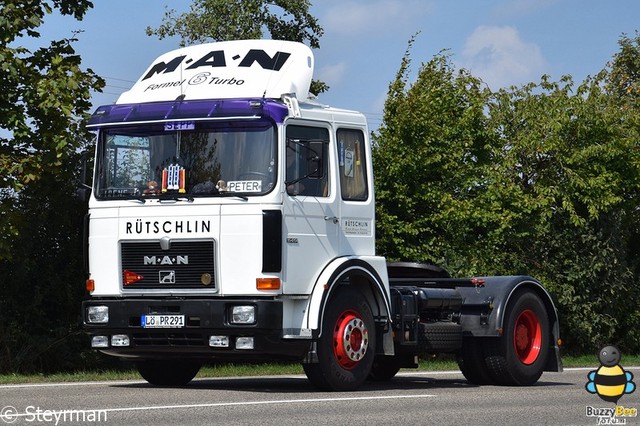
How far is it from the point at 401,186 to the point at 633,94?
61.5 ft

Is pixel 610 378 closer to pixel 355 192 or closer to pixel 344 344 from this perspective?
pixel 344 344

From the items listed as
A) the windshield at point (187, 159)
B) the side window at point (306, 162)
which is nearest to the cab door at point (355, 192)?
the side window at point (306, 162)

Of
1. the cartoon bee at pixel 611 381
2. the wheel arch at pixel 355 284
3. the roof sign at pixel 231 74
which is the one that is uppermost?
the roof sign at pixel 231 74

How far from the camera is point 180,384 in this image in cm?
1531

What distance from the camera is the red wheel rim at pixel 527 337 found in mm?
15883

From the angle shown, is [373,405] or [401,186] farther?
[401,186]

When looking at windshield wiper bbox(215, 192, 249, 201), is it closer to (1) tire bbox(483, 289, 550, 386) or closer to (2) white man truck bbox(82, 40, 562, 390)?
(2) white man truck bbox(82, 40, 562, 390)

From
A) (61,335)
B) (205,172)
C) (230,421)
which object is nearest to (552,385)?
(205,172)

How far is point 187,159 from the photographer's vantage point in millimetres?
13891

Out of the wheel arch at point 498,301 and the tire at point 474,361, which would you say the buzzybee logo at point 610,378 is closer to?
the wheel arch at point 498,301

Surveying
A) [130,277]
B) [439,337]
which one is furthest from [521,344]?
[130,277]

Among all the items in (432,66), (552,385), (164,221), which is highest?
(432,66)

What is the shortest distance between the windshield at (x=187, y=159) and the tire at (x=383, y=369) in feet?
12.9

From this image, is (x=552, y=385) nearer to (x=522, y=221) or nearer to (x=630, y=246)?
(x=522, y=221)
